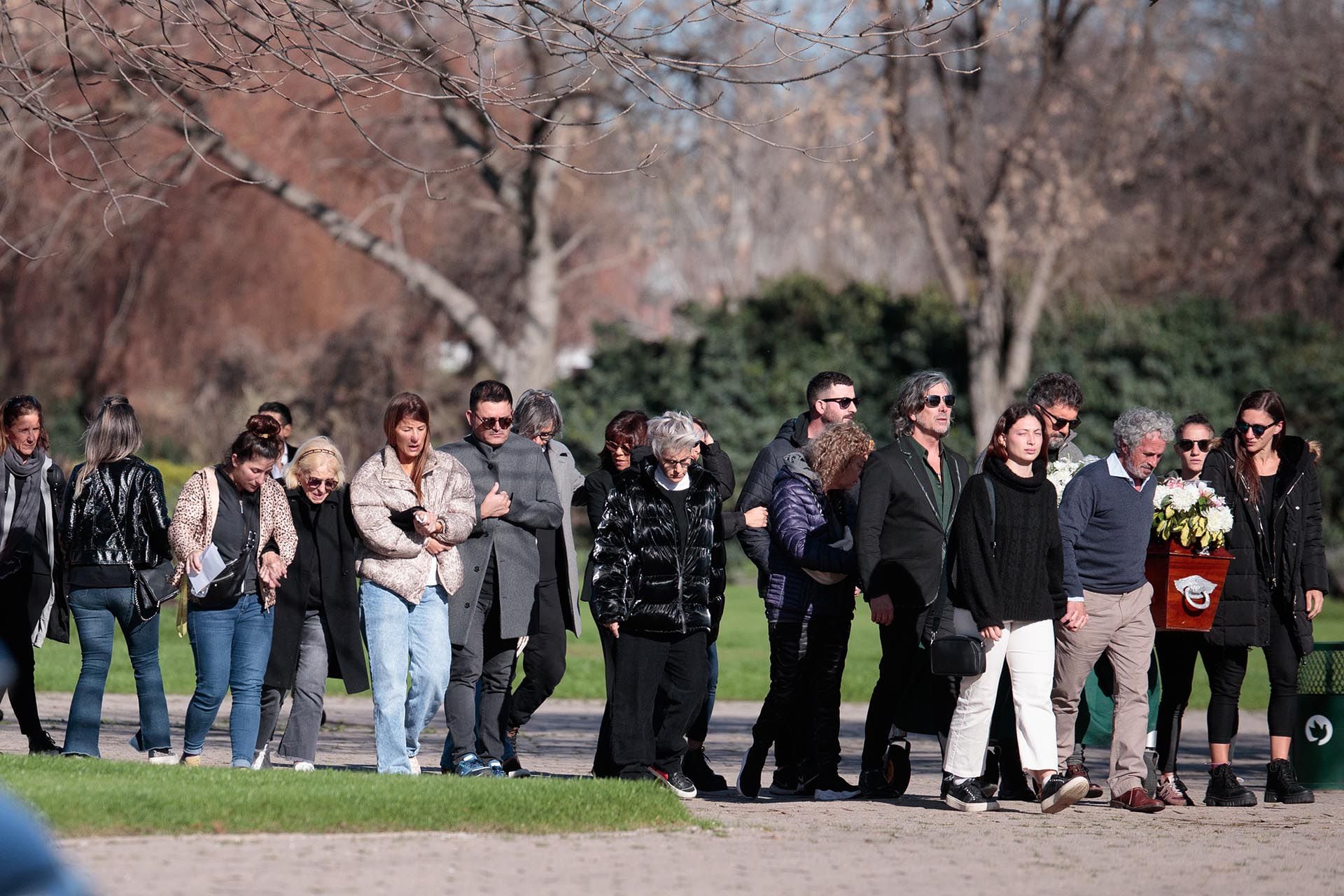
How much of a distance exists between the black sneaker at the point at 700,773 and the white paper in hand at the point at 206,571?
269 centimetres

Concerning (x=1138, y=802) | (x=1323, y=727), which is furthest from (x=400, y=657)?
(x=1323, y=727)

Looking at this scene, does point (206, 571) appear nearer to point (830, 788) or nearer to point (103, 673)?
point (103, 673)

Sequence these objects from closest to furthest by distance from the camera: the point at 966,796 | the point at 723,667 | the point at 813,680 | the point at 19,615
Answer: the point at 966,796 < the point at 813,680 < the point at 19,615 < the point at 723,667

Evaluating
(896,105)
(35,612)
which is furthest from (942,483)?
(896,105)

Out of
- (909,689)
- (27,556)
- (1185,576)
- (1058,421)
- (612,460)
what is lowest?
(909,689)

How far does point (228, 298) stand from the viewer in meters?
29.8

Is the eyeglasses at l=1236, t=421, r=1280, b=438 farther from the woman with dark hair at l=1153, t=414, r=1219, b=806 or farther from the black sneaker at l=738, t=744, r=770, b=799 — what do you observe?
the black sneaker at l=738, t=744, r=770, b=799

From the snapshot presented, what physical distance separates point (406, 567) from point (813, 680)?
218cm

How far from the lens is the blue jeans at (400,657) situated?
28.4 ft

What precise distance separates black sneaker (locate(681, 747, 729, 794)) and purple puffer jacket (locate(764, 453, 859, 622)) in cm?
96

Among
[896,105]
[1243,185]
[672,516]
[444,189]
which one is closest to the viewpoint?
[672,516]

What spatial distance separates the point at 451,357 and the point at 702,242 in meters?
16.4

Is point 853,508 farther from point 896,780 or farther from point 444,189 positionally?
point 444,189

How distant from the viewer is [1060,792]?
321 inches
